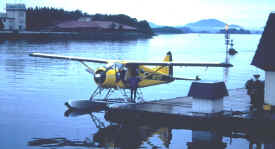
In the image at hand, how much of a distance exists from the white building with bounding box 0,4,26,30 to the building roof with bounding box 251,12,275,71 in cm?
13716

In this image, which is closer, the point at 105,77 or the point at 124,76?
the point at 105,77

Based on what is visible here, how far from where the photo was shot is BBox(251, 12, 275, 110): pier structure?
18.1 metres

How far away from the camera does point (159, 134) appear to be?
1723 centimetres

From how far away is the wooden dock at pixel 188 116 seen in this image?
16656 mm

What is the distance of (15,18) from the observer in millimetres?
151625

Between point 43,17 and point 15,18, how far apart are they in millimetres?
15555

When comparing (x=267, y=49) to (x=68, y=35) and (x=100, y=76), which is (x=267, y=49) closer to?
(x=100, y=76)

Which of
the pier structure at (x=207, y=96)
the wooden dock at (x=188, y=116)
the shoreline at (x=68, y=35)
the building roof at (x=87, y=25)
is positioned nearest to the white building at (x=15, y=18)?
the shoreline at (x=68, y=35)

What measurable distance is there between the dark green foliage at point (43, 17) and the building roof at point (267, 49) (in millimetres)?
145922

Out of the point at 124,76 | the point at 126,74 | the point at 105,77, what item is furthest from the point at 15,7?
the point at 105,77

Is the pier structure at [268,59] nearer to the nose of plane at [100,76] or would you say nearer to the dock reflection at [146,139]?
the dock reflection at [146,139]

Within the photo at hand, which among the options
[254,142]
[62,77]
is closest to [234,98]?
[254,142]

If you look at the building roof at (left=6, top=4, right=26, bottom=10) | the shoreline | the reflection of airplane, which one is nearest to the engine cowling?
the reflection of airplane

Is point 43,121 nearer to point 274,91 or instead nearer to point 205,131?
point 205,131
